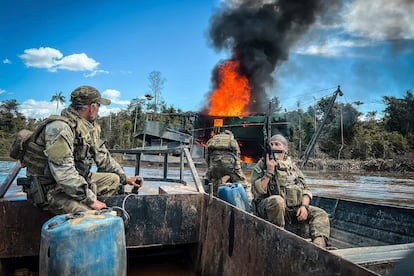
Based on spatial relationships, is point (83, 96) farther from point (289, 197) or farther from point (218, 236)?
point (289, 197)

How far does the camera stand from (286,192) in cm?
407

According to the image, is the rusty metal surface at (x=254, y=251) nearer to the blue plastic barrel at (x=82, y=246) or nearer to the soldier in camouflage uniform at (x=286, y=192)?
the soldier in camouflage uniform at (x=286, y=192)

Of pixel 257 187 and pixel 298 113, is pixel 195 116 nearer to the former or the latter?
pixel 298 113

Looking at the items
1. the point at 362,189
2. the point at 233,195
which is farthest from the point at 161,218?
the point at 362,189

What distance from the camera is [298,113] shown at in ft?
146

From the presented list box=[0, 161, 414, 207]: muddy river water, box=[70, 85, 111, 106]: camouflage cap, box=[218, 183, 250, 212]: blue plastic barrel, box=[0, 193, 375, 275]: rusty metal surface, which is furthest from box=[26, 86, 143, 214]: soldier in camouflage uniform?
box=[0, 161, 414, 207]: muddy river water

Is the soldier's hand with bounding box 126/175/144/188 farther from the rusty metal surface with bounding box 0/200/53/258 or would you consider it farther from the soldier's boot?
the soldier's boot

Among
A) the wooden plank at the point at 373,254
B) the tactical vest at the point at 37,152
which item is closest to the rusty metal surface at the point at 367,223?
the wooden plank at the point at 373,254

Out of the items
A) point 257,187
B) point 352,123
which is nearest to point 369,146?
point 352,123

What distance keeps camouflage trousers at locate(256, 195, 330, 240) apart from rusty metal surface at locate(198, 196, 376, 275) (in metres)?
0.64

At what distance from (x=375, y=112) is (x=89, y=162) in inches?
2145

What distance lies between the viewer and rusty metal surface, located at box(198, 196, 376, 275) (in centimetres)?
193

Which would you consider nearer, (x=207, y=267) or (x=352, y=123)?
(x=207, y=267)

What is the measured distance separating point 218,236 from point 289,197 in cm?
115
